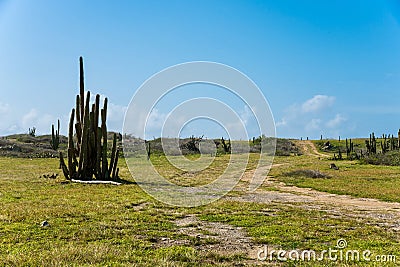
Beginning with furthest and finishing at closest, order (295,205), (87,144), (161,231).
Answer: (87,144), (295,205), (161,231)

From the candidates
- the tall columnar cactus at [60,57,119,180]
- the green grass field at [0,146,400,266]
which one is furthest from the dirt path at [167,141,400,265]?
the tall columnar cactus at [60,57,119,180]

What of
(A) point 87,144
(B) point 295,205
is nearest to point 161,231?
(B) point 295,205

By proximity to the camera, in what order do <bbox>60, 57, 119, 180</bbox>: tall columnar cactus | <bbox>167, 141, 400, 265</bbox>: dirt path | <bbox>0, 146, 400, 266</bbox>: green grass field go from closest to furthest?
1. <bbox>0, 146, 400, 266</bbox>: green grass field
2. <bbox>167, 141, 400, 265</bbox>: dirt path
3. <bbox>60, 57, 119, 180</bbox>: tall columnar cactus

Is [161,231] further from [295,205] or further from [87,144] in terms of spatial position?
[87,144]

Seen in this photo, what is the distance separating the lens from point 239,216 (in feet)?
41.3

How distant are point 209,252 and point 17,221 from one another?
18.9 ft

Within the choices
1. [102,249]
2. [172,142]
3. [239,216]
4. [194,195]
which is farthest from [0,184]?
[172,142]

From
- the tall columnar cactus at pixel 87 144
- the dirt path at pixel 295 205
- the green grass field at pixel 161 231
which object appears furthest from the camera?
the tall columnar cactus at pixel 87 144

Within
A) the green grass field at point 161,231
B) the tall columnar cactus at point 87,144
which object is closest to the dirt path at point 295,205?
the green grass field at point 161,231

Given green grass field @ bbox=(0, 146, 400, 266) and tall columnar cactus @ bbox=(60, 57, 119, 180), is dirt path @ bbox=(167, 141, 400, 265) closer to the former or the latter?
green grass field @ bbox=(0, 146, 400, 266)

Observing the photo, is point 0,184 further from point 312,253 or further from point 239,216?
point 312,253

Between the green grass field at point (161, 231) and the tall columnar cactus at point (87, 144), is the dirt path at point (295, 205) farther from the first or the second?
the tall columnar cactus at point (87, 144)

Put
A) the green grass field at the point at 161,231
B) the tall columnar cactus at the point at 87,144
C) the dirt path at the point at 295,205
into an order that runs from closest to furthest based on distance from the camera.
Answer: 1. the green grass field at the point at 161,231
2. the dirt path at the point at 295,205
3. the tall columnar cactus at the point at 87,144

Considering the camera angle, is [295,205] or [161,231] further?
[295,205]
